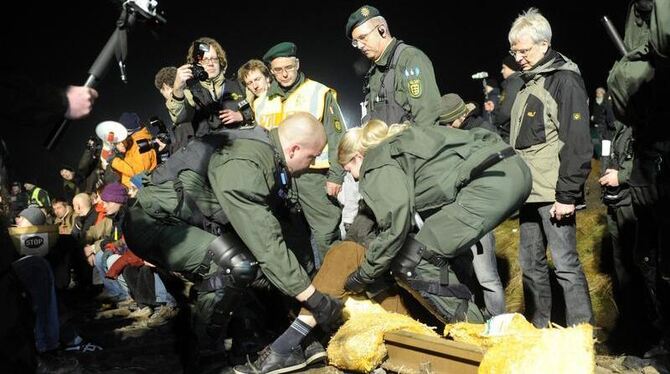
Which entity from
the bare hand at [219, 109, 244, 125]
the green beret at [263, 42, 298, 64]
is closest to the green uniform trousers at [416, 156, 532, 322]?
the bare hand at [219, 109, 244, 125]

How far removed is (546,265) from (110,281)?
16.4 ft

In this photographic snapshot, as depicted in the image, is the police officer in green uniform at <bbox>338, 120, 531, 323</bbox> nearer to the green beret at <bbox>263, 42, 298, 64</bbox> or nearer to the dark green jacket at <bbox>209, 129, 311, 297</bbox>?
the dark green jacket at <bbox>209, 129, 311, 297</bbox>

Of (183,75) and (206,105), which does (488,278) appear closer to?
(206,105)

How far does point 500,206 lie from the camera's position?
378 cm

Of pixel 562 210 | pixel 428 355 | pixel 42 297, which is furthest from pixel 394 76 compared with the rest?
pixel 42 297

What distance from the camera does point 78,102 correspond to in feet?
7.90

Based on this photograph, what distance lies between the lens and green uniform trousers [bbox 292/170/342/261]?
5129 mm

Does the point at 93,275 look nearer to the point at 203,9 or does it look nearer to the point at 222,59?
the point at 222,59

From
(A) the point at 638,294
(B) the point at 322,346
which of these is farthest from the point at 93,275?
(A) the point at 638,294

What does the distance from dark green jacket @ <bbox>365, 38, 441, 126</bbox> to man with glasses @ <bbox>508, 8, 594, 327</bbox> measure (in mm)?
575

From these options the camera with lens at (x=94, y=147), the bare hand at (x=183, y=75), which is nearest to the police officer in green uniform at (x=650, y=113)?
the bare hand at (x=183, y=75)

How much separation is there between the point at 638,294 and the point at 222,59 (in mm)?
3883

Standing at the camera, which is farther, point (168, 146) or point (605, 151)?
point (168, 146)

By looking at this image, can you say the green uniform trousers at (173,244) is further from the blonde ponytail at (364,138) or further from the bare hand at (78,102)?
the bare hand at (78,102)
